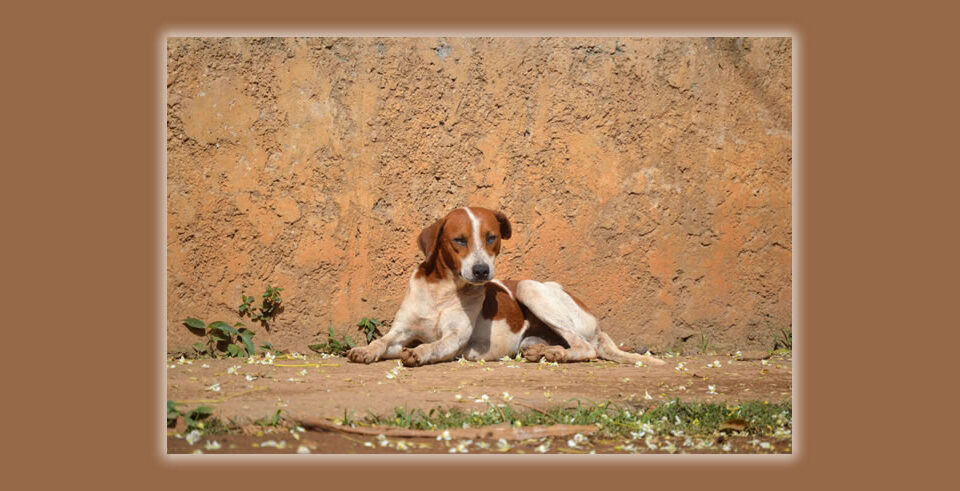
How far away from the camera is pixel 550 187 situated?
7594 millimetres

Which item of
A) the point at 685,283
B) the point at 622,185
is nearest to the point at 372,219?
the point at 622,185

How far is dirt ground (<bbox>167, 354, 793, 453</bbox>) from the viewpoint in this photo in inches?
201

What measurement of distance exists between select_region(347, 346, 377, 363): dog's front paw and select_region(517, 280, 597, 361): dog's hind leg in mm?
1114

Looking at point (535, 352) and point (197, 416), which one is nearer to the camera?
point (197, 416)

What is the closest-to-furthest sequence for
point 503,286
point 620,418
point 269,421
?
point 269,421
point 620,418
point 503,286

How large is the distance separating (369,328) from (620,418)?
2.49 metres

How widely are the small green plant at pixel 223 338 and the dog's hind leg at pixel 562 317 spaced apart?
192 cm

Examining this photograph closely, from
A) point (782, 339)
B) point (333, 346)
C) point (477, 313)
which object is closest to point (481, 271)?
point (477, 313)

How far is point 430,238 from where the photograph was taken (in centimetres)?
692

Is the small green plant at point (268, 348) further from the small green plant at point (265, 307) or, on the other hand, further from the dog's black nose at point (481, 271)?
the dog's black nose at point (481, 271)

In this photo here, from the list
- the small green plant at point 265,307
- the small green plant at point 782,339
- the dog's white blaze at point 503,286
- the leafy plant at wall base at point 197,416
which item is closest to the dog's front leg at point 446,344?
the dog's white blaze at point 503,286

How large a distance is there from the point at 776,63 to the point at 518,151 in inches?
74.7

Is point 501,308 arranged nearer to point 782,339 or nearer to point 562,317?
point 562,317

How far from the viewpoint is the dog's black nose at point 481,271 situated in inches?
262
